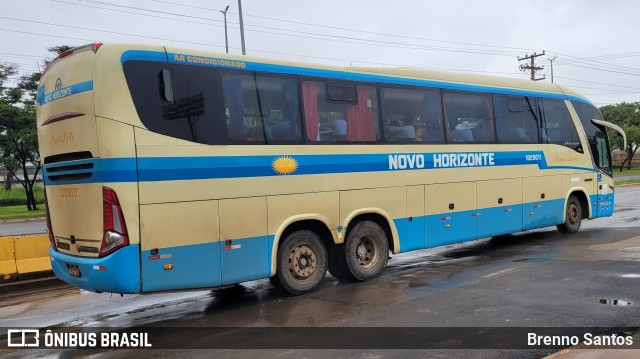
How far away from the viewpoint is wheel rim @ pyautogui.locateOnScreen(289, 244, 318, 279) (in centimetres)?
806

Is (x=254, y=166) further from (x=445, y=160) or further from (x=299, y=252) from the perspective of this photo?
(x=445, y=160)

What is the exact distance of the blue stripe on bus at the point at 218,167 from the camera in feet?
20.8

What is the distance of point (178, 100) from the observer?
6.89 metres

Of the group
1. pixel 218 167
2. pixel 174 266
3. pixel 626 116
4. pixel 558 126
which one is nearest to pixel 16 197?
pixel 558 126

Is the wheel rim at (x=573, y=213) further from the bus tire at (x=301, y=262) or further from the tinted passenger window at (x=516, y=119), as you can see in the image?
the bus tire at (x=301, y=262)

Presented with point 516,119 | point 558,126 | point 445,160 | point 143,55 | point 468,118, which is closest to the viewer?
point 143,55

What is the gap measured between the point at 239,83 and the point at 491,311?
4.46 meters

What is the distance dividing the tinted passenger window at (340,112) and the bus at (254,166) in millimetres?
23

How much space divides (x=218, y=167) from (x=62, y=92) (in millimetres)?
2171

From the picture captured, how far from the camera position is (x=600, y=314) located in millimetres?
6441

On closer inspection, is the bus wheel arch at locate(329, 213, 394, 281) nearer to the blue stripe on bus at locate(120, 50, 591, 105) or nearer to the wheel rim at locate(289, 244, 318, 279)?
the wheel rim at locate(289, 244, 318, 279)

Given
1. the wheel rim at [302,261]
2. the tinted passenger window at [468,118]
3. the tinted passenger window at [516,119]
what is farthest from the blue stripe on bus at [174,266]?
the tinted passenger window at [516,119]

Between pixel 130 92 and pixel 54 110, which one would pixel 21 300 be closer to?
pixel 54 110

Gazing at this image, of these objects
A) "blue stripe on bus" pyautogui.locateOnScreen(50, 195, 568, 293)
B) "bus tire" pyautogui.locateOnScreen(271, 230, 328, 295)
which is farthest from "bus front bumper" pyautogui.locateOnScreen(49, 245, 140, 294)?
"bus tire" pyautogui.locateOnScreen(271, 230, 328, 295)
